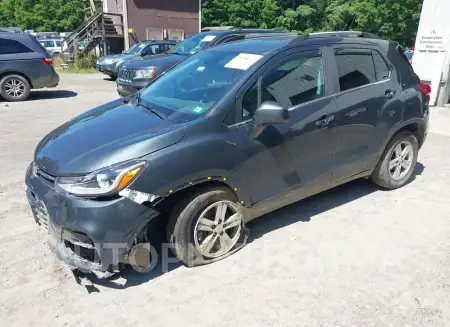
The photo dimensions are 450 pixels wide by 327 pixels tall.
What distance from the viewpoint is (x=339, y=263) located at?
124 inches

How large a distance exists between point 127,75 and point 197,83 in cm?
584

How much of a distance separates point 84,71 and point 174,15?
26.7 feet

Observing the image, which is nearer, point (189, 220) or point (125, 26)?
point (189, 220)

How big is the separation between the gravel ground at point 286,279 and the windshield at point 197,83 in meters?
1.33

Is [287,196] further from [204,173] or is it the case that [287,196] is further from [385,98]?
[385,98]

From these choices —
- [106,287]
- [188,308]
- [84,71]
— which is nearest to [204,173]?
[188,308]

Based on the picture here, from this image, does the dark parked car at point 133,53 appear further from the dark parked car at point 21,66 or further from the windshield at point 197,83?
the windshield at point 197,83

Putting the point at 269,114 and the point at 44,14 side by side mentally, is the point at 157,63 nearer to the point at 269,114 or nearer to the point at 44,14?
the point at 269,114

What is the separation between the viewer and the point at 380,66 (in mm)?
4105

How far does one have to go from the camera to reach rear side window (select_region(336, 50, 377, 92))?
3717 millimetres

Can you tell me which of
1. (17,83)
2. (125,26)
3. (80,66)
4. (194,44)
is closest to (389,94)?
(194,44)

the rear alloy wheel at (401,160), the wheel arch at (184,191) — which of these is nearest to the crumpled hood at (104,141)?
the wheel arch at (184,191)

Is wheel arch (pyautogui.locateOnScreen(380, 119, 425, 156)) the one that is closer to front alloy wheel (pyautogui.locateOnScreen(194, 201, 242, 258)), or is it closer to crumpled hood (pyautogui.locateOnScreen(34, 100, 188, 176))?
front alloy wheel (pyautogui.locateOnScreen(194, 201, 242, 258))

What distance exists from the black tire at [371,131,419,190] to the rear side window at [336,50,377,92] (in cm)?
79
